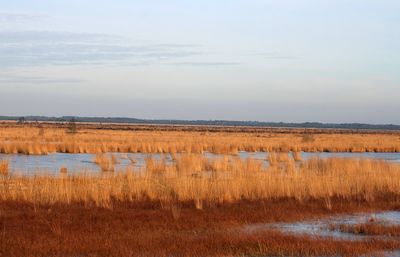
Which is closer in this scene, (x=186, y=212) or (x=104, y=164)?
(x=186, y=212)

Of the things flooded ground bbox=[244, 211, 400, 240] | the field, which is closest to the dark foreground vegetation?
the field

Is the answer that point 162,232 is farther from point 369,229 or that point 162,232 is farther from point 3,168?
point 3,168

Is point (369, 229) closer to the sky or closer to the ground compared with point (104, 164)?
closer to the ground

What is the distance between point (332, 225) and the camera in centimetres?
Result: 1457

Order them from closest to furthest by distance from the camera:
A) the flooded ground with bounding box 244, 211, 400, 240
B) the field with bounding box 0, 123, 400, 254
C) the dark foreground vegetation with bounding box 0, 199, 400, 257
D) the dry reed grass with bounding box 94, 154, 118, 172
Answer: the dark foreground vegetation with bounding box 0, 199, 400, 257, the field with bounding box 0, 123, 400, 254, the flooded ground with bounding box 244, 211, 400, 240, the dry reed grass with bounding box 94, 154, 118, 172

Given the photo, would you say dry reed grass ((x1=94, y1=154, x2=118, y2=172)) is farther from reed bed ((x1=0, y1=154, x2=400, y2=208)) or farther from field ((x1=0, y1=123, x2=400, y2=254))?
reed bed ((x1=0, y1=154, x2=400, y2=208))

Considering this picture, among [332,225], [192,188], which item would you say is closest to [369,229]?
[332,225]

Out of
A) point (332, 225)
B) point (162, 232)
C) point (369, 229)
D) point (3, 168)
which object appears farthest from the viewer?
point (3, 168)

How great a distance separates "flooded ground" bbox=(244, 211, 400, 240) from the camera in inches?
533

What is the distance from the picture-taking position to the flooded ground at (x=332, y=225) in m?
13.5

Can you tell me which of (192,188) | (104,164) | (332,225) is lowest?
(332,225)

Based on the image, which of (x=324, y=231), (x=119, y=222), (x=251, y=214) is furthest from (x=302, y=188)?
(x=119, y=222)

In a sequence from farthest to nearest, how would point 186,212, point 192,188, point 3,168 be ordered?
point 3,168 < point 192,188 < point 186,212

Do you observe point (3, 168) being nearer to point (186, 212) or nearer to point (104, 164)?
point (104, 164)
